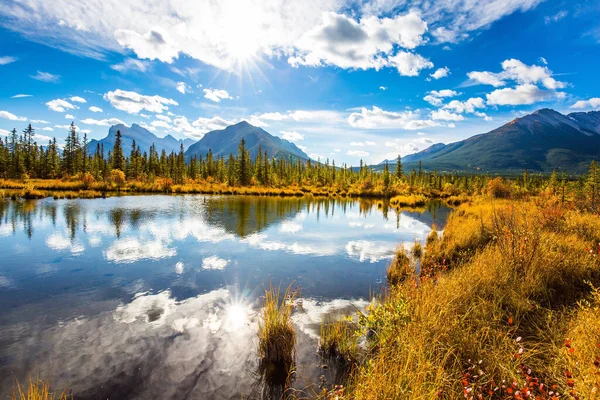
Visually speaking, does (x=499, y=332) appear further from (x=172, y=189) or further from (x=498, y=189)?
(x=172, y=189)

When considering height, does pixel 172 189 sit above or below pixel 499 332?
above

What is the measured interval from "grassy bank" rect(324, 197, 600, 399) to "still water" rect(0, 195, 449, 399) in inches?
82.0

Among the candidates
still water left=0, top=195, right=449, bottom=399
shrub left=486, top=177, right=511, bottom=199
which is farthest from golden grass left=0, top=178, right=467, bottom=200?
still water left=0, top=195, right=449, bottom=399

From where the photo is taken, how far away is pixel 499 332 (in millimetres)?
4938

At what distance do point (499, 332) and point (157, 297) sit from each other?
8.83 metres

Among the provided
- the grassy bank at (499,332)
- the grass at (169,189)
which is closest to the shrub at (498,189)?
the grass at (169,189)

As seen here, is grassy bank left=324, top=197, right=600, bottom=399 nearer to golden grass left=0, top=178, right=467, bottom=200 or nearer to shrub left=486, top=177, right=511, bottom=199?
golden grass left=0, top=178, right=467, bottom=200

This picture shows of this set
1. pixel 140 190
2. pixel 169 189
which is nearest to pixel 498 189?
pixel 169 189

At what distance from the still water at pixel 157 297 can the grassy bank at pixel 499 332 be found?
2.08 metres

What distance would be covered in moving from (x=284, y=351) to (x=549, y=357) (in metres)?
4.45

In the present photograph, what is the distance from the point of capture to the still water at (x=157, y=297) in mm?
5574

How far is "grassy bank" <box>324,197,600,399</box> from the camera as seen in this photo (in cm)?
360

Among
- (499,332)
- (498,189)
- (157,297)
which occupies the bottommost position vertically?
(157,297)

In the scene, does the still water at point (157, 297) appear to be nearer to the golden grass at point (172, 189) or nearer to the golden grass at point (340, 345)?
the golden grass at point (340, 345)
